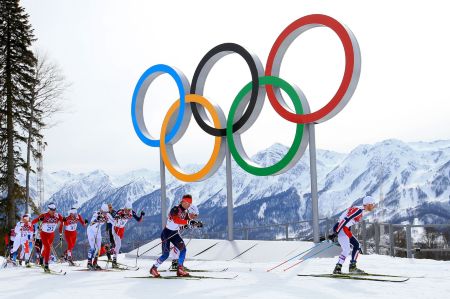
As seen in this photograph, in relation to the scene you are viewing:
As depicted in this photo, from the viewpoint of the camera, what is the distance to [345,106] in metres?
18.5

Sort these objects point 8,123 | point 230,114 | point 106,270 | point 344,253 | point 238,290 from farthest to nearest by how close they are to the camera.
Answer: point 8,123 < point 230,114 < point 106,270 < point 344,253 < point 238,290

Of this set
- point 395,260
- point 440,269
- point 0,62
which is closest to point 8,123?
point 0,62

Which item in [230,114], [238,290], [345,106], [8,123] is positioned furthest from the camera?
[8,123]

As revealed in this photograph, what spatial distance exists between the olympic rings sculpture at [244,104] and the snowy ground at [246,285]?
202 inches

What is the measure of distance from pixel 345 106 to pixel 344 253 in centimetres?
644

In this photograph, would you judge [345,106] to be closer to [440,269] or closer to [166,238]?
[440,269]

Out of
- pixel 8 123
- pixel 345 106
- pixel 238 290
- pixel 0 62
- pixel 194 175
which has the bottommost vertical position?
pixel 238 290

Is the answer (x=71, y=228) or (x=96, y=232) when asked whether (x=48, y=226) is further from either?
(x=71, y=228)

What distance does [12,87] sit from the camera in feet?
113

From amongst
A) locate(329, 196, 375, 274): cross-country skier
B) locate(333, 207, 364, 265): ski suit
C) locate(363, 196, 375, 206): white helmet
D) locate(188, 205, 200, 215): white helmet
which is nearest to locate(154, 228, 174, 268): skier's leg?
locate(188, 205, 200, 215): white helmet

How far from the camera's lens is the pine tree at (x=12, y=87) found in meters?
33.8

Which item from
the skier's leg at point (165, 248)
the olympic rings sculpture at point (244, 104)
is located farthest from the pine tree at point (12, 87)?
the skier's leg at point (165, 248)

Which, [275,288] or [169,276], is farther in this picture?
[169,276]

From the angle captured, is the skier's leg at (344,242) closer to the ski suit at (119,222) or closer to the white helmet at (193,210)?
the white helmet at (193,210)
